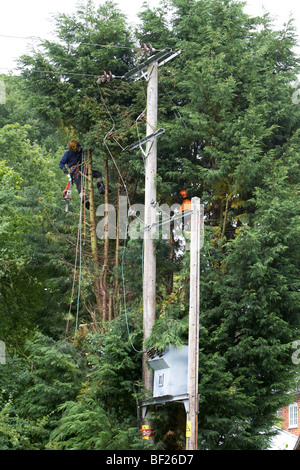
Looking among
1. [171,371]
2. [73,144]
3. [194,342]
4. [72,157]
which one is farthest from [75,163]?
[194,342]

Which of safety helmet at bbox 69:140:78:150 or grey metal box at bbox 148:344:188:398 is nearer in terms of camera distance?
grey metal box at bbox 148:344:188:398

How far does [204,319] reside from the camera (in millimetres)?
12492

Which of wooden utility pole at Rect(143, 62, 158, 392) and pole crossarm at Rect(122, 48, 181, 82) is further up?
pole crossarm at Rect(122, 48, 181, 82)

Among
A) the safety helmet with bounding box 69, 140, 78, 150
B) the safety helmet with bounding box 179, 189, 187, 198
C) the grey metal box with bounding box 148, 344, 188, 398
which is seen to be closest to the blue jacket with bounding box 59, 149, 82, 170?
the safety helmet with bounding box 69, 140, 78, 150

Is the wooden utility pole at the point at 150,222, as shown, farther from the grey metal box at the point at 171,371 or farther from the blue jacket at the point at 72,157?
the blue jacket at the point at 72,157

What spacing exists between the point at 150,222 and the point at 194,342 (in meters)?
3.42

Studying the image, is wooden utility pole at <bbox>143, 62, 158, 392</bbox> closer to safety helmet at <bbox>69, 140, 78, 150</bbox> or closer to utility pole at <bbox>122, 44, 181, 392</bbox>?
utility pole at <bbox>122, 44, 181, 392</bbox>

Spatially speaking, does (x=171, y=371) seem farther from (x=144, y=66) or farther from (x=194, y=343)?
(x=144, y=66)

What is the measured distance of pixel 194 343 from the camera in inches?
405

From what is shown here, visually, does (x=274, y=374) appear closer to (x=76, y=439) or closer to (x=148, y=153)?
(x=76, y=439)

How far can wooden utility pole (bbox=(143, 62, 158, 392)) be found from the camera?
12.4 m
